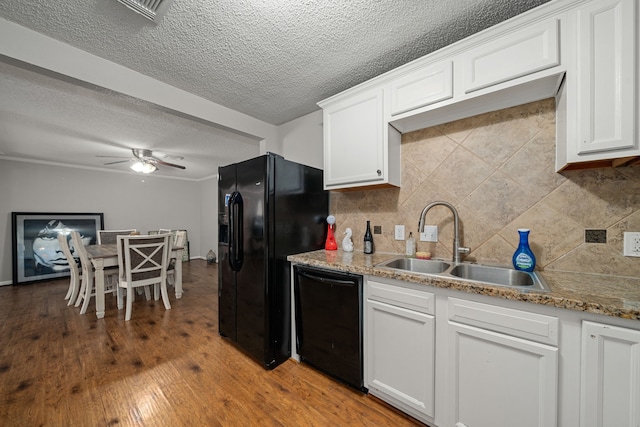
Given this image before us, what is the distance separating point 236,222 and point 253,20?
1458mm

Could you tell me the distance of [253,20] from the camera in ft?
4.69

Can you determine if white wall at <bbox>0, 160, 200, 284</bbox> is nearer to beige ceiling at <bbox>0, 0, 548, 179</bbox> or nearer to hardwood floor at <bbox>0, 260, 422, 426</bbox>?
beige ceiling at <bbox>0, 0, 548, 179</bbox>

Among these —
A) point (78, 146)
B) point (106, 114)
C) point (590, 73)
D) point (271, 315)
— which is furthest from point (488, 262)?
point (78, 146)

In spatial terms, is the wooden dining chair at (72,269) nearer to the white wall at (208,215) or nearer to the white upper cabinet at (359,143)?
the white wall at (208,215)

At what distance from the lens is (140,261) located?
3.03 m

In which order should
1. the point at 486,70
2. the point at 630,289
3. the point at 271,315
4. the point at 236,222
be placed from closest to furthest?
the point at 630,289 < the point at 486,70 < the point at 271,315 < the point at 236,222

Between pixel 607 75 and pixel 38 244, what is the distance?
7667mm

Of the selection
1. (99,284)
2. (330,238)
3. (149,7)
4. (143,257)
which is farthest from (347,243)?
(99,284)

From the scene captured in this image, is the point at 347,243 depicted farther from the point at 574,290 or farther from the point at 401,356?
the point at 574,290

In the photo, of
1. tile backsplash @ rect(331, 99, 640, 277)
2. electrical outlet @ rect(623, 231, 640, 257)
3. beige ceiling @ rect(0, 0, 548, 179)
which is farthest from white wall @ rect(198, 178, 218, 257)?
electrical outlet @ rect(623, 231, 640, 257)

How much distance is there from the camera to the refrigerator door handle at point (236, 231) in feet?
6.91

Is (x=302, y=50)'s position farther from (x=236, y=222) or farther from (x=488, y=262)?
(x=488, y=262)

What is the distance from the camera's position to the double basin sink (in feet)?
4.37

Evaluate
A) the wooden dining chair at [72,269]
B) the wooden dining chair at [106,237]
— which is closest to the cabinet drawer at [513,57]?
the wooden dining chair at [72,269]
